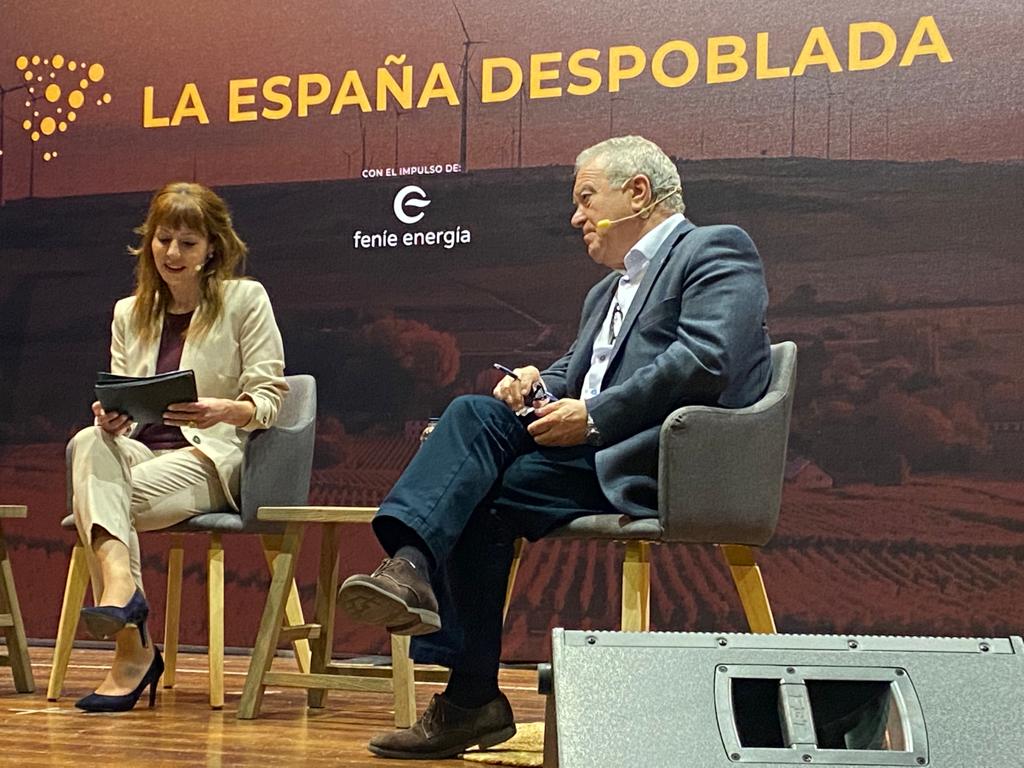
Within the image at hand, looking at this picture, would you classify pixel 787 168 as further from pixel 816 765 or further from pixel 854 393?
pixel 816 765

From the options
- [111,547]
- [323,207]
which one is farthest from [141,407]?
[323,207]

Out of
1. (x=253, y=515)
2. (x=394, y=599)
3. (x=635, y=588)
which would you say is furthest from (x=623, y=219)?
(x=253, y=515)

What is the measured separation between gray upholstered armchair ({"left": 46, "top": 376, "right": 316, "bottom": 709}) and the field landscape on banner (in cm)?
93

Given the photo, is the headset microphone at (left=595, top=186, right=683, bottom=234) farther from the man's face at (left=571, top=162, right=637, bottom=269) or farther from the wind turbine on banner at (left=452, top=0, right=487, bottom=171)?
the wind turbine on banner at (left=452, top=0, right=487, bottom=171)

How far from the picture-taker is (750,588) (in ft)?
8.73

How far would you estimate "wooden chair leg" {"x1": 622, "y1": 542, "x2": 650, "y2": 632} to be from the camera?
2549mm

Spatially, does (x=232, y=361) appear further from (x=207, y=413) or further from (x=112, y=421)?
(x=112, y=421)

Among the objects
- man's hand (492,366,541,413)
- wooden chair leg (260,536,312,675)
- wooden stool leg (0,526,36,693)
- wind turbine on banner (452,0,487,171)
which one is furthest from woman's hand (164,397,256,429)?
wind turbine on banner (452,0,487,171)

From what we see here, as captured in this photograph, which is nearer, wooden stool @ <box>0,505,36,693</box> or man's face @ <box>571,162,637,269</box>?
man's face @ <box>571,162,637,269</box>

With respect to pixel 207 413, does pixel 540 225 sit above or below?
above

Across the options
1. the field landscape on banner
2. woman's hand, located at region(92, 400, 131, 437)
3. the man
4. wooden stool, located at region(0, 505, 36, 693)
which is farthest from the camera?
the field landscape on banner

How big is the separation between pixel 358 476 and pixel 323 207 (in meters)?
0.89

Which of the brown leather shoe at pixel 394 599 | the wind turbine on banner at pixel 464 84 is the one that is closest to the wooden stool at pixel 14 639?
the brown leather shoe at pixel 394 599

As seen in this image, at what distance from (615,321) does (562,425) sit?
39cm
